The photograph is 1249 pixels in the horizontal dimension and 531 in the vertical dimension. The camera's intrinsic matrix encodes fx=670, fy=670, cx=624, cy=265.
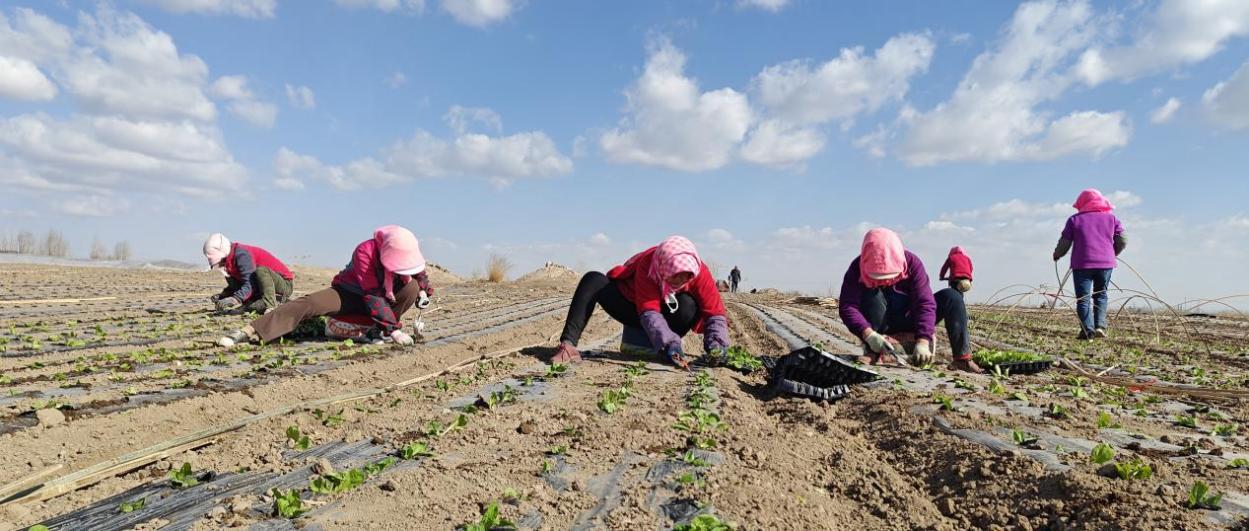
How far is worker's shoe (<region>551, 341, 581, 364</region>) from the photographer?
17.4 ft

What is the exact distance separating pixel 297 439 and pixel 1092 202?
8875mm

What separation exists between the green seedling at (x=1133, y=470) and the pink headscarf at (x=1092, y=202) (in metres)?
6.93

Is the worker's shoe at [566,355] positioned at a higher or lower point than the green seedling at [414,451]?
higher

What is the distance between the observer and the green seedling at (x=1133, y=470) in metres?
2.30

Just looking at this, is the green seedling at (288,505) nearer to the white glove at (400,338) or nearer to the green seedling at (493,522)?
the green seedling at (493,522)

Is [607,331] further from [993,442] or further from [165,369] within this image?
[993,442]

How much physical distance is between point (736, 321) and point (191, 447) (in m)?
10.6

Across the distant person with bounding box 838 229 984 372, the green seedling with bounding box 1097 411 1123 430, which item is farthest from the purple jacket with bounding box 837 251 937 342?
the green seedling with bounding box 1097 411 1123 430

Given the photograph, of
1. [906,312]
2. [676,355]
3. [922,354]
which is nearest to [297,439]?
[676,355]

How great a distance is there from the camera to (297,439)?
303 centimetres

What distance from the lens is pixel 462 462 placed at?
106 inches

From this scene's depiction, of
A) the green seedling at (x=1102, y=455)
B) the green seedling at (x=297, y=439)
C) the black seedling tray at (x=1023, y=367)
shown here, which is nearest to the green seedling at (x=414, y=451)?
the green seedling at (x=297, y=439)

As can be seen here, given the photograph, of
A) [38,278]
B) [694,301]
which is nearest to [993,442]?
[694,301]

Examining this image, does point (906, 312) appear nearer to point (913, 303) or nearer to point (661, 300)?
point (913, 303)
